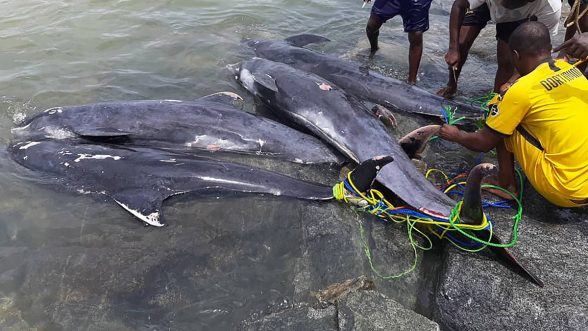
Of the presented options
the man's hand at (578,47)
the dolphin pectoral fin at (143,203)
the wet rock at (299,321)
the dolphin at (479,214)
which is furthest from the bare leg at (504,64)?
the dolphin pectoral fin at (143,203)

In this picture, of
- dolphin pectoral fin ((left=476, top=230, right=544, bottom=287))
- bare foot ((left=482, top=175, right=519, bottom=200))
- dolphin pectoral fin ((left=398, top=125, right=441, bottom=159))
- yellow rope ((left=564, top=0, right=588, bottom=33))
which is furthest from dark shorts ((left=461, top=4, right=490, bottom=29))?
dolphin pectoral fin ((left=476, top=230, right=544, bottom=287))

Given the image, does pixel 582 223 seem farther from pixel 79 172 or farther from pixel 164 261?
pixel 79 172

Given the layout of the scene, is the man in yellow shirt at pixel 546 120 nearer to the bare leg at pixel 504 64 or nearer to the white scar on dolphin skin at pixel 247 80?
the bare leg at pixel 504 64

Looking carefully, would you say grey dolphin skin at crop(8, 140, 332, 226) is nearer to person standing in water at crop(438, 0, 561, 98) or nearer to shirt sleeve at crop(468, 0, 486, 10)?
person standing in water at crop(438, 0, 561, 98)

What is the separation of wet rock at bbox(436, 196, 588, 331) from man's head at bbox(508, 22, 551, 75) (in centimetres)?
136

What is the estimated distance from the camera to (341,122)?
4930 millimetres

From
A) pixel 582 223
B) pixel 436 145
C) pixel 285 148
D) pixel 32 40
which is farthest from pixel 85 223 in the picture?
pixel 32 40

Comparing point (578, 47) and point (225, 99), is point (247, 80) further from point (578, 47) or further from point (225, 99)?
point (578, 47)

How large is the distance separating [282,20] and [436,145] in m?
5.80

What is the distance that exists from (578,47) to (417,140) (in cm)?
170

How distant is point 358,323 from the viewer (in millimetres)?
2781

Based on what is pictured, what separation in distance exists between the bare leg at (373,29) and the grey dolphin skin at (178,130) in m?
2.99

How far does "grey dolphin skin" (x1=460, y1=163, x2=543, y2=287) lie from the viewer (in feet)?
9.77

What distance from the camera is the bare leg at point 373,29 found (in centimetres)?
687
